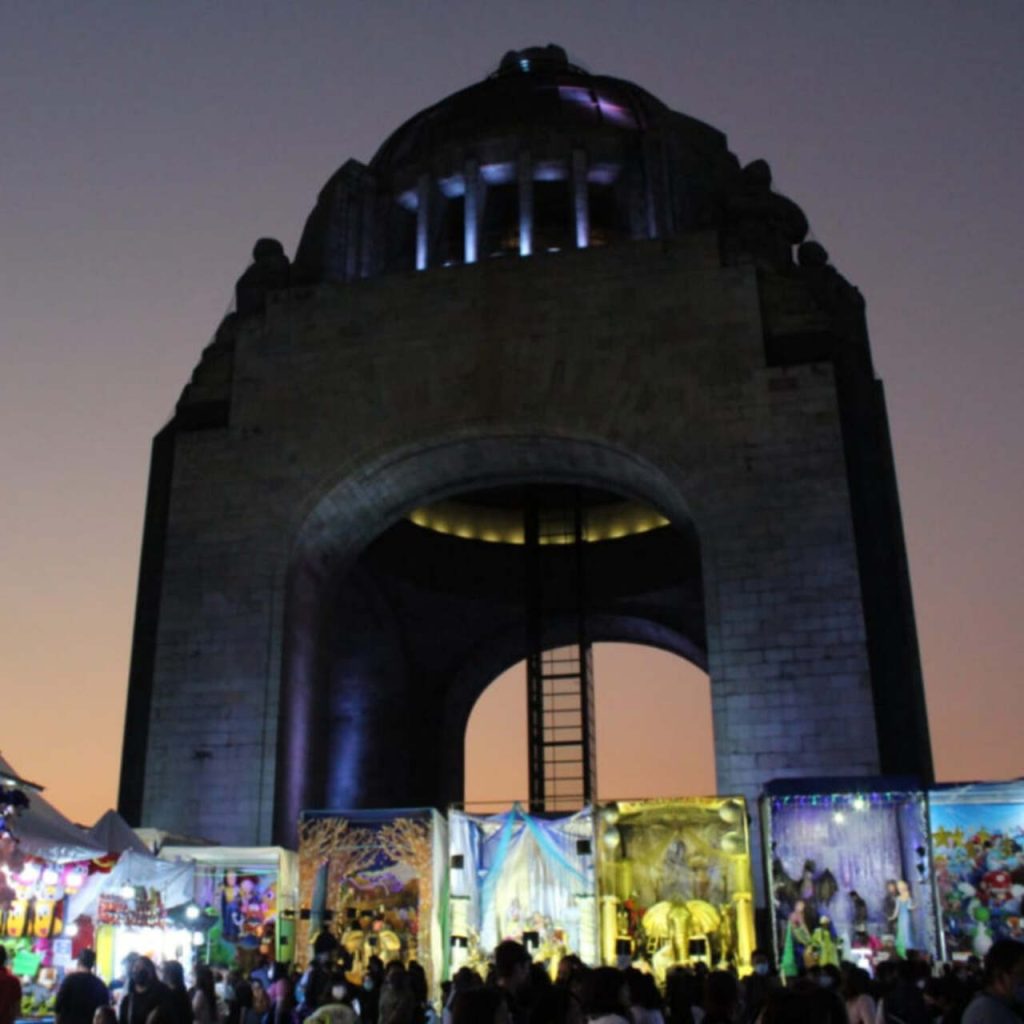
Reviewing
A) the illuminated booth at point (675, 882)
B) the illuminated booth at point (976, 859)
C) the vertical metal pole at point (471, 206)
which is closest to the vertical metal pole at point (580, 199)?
the vertical metal pole at point (471, 206)

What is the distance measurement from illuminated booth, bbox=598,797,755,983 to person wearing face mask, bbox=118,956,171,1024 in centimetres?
795

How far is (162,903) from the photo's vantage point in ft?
46.1

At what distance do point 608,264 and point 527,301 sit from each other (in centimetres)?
147

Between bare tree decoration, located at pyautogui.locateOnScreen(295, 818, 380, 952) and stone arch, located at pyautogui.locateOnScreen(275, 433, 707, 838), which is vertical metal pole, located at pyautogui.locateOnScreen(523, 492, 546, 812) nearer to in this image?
stone arch, located at pyautogui.locateOnScreen(275, 433, 707, 838)

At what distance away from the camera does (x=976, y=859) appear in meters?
13.9

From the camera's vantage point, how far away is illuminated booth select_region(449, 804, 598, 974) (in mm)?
15555

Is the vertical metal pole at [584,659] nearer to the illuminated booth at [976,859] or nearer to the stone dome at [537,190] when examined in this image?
the stone dome at [537,190]

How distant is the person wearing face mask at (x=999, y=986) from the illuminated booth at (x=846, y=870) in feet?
32.4

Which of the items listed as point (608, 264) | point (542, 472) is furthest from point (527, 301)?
point (542, 472)

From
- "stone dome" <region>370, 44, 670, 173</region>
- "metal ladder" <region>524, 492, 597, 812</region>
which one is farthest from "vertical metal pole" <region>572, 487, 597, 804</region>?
"stone dome" <region>370, 44, 670, 173</region>

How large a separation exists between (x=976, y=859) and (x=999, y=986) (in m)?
10.3

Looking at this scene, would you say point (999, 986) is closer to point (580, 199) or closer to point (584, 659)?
point (580, 199)

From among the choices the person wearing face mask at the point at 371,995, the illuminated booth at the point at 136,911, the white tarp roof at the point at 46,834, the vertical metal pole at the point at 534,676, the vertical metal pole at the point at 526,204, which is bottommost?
the person wearing face mask at the point at 371,995

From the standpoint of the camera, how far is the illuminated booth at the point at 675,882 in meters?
15.2
